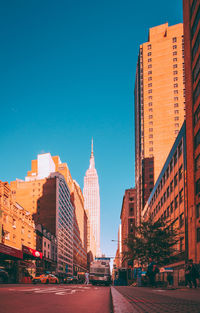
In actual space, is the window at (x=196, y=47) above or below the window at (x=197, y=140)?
above

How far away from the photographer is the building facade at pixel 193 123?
3161cm

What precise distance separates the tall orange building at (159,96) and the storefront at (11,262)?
189 ft

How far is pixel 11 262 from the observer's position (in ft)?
144

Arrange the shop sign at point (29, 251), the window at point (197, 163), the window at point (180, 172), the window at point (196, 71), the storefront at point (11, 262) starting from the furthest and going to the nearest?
1. the shop sign at point (29, 251)
2. the window at point (180, 172)
3. the storefront at point (11, 262)
4. the window at point (196, 71)
5. the window at point (197, 163)

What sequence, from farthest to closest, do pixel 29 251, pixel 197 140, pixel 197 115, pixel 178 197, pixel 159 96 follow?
pixel 159 96 → pixel 29 251 → pixel 178 197 → pixel 197 115 → pixel 197 140

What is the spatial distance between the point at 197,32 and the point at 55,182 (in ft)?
233

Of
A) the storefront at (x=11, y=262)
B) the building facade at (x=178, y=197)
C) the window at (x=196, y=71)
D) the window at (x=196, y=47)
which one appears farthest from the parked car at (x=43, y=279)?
the window at (x=196, y=47)

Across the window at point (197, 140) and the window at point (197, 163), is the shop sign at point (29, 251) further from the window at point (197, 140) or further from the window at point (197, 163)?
the window at point (197, 140)

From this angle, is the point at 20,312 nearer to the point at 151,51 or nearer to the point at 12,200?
the point at 12,200

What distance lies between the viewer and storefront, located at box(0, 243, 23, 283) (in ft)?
122

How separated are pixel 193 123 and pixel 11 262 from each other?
29.9 metres

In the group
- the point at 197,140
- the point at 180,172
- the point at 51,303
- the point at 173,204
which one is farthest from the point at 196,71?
the point at 51,303

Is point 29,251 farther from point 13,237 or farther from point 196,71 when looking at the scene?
point 196,71

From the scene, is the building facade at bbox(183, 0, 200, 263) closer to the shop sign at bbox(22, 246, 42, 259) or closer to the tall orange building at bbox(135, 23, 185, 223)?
the shop sign at bbox(22, 246, 42, 259)
